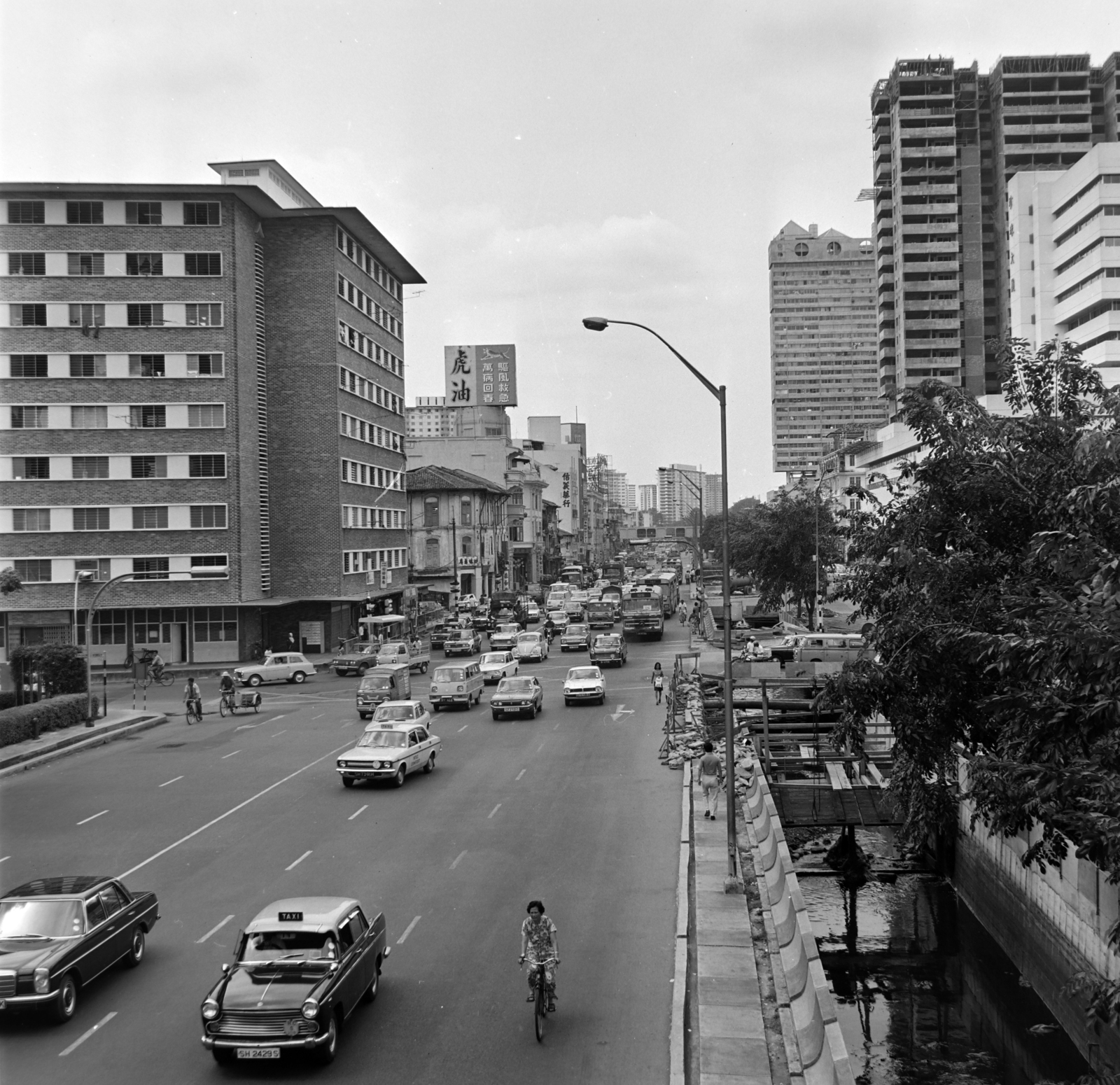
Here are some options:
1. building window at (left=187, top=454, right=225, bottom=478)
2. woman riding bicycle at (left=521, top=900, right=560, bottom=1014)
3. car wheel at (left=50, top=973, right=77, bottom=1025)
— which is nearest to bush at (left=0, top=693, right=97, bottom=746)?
building window at (left=187, top=454, right=225, bottom=478)

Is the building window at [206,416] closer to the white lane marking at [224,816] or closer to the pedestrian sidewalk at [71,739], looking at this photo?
the pedestrian sidewalk at [71,739]

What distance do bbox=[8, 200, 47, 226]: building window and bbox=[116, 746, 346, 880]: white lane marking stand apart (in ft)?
144

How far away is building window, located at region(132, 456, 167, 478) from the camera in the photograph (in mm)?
62156

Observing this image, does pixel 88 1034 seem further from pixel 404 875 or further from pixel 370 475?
pixel 370 475

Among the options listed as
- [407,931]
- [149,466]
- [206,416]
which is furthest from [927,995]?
[149,466]

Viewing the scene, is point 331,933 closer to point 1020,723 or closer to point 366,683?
point 1020,723

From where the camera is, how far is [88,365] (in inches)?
2436

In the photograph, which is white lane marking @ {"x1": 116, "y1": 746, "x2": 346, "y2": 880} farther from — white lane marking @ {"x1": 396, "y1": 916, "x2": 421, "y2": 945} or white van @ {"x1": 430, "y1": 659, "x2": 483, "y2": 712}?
white van @ {"x1": 430, "y1": 659, "x2": 483, "y2": 712}

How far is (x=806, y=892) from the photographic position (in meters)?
25.4

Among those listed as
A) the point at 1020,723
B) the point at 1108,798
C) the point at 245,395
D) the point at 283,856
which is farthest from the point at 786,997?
the point at 245,395

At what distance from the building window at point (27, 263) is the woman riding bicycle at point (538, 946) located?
197 feet

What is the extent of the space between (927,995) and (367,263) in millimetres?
68499

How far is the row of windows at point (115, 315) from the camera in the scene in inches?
2426

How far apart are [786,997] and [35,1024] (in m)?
9.60
